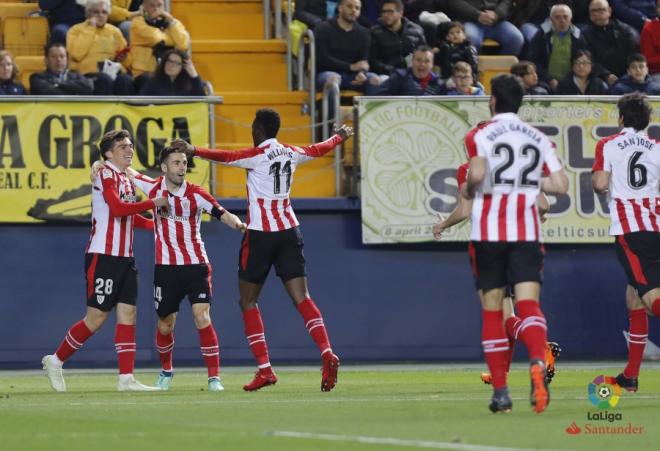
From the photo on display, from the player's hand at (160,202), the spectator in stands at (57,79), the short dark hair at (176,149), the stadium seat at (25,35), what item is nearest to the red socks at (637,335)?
the short dark hair at (176,149)

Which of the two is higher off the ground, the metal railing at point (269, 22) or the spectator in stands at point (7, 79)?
the metal railing at point (269, 22)

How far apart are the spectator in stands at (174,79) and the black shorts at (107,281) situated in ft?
17.7

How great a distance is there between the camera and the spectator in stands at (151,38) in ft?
61.8

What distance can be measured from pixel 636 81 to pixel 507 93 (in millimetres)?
10097

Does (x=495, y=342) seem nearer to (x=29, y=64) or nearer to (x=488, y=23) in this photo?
(x=29, y=64)

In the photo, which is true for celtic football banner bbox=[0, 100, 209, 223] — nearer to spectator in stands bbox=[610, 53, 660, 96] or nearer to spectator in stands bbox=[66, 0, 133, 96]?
spectator in stands bbox=[66, 0, 133, 96]

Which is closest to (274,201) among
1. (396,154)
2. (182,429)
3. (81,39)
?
(182,429)

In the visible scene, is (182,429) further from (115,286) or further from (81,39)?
(81,39)

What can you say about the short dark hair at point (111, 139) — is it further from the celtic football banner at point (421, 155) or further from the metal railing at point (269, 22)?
the metal railing at point (269, 22)

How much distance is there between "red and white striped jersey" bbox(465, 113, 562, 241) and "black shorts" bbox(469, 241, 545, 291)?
0.16 feet

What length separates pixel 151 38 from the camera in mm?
18812

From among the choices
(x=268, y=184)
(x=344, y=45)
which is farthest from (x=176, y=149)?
(x=344, y=45)

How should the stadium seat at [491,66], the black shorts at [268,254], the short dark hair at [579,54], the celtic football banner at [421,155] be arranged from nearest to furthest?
the black shorts at [268,254]
the celtic football banner at [421,155]
the short dark hair at [579,54]
the stadium seat at [491,66]

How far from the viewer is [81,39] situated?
1869 cm
